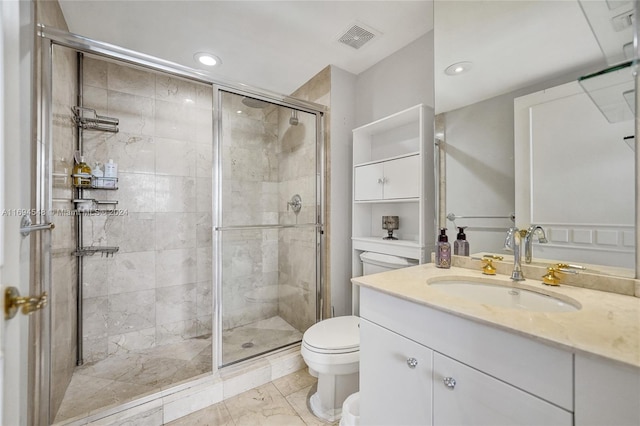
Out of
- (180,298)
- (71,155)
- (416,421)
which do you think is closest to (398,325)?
(416,421)

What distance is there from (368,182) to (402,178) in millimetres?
290

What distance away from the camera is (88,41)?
126cm

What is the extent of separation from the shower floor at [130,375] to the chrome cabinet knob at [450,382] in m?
1.56

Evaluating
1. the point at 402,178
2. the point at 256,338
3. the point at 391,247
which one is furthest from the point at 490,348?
the point at 256,338

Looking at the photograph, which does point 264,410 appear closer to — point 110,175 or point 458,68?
point 110,175

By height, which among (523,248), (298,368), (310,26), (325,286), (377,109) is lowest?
(298,368)

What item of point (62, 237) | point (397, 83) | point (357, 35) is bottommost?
point (62, 237)

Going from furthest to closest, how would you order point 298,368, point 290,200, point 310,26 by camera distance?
point 290,200
point 298,368
point 310,26

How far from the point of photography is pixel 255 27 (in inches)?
65.6

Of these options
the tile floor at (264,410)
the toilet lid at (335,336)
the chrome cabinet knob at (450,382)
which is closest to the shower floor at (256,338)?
the tile floor at (264,410)

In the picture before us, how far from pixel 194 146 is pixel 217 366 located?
5.94 feet

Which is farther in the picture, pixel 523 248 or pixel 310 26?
pixel 310 26

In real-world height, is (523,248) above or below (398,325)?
above

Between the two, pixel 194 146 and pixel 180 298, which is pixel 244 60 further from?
pixel 180 298
